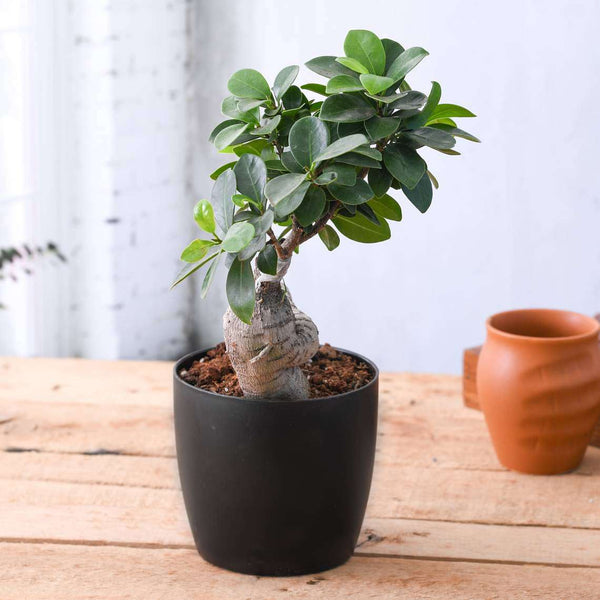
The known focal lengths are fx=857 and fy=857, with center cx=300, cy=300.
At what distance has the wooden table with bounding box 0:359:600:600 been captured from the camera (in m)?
0.85

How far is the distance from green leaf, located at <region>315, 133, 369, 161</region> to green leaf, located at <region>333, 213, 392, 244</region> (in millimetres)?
138

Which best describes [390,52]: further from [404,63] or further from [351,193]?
[351,193]

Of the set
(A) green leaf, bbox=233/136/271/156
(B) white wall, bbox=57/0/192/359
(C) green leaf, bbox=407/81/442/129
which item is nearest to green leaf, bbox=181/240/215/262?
(A) green leaf, bbox=233/136/271/156

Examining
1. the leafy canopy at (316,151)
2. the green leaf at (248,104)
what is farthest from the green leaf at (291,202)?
the green leaf at (248,104)

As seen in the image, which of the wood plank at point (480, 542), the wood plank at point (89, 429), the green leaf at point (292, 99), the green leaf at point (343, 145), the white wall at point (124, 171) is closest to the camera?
the green leaf at point (343, 145)

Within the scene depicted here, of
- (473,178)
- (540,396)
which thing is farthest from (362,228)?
(473,178)

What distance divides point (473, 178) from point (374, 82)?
61.8 inches

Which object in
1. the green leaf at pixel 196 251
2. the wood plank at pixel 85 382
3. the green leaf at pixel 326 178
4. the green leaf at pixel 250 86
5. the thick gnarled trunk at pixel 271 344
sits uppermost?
the green leaf at pixel 250 86

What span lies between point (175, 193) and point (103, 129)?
0.99 feet

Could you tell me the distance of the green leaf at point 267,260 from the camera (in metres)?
0.78

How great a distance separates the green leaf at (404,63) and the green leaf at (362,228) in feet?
0.50

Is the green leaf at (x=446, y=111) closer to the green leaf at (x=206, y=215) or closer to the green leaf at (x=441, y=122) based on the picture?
the green leaf at (x=441, y=122)

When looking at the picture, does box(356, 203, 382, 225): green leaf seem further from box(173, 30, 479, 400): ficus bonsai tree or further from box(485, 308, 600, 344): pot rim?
box(485, 308, 600, 344): pot rim

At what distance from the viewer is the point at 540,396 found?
1.08 m
